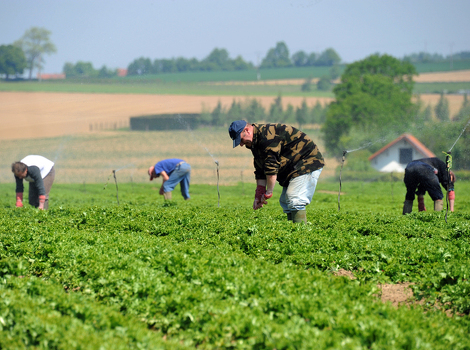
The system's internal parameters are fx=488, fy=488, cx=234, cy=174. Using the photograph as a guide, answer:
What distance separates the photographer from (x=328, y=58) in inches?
4409

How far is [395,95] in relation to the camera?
62156 mm

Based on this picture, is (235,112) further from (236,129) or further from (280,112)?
(236,129)

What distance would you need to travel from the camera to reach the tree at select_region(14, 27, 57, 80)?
70562 millimetres

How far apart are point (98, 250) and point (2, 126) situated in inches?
2364

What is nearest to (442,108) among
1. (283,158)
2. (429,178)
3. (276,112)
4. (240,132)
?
(276,112)

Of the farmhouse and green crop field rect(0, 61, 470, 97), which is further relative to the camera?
green crop field rect(0, 61, 470, 97)

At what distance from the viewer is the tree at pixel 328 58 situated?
363 ft

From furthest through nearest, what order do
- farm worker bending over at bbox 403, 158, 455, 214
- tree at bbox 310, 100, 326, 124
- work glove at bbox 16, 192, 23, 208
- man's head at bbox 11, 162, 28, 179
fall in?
tree at bbox 310, 100, 326, 124
work glove at bbox 16, 192, 23, 208
man's head at bbox 11, 162, 28, 179
farm worker bending over at bbox 403, 158, 455, 214

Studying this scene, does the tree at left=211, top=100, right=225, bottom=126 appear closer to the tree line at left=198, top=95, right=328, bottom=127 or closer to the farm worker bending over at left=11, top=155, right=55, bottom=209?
the tree line at left=198, top=95, right=328, bottom=127

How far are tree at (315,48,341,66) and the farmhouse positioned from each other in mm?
60958

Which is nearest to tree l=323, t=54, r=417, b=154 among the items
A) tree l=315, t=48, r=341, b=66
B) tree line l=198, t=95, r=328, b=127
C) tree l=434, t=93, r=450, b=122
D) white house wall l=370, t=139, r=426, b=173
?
tree l=434, t=93, r=450, b=122

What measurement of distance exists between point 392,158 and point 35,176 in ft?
150

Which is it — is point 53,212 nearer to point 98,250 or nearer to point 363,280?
point 98,250

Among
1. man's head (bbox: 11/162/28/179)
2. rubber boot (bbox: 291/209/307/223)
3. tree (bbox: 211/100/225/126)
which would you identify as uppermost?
tree (bbox: 211/100/225/126)
